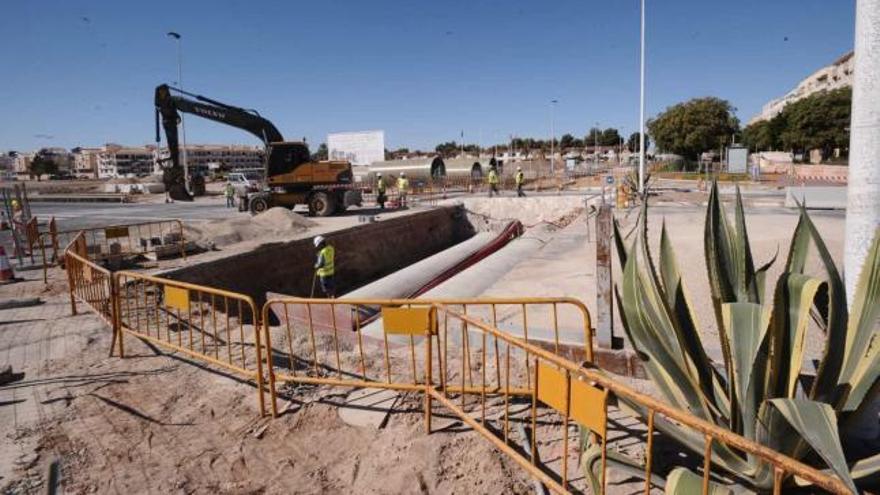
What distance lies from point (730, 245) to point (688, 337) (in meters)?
0.62

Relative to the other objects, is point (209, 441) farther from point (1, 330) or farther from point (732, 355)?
point (1, 330)

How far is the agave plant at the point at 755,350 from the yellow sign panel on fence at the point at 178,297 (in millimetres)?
4447

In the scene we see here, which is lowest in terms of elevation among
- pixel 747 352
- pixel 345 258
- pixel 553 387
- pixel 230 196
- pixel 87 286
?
pixel 345 258

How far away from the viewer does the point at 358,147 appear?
171 feet

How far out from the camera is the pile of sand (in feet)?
53.7

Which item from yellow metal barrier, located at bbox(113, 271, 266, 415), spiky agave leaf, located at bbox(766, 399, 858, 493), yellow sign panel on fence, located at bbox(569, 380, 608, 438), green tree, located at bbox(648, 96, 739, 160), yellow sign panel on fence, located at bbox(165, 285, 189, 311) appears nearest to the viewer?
spiky agave leaf, located at bbox(766, 399, 858, 493)

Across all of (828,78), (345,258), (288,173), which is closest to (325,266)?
(345,258)

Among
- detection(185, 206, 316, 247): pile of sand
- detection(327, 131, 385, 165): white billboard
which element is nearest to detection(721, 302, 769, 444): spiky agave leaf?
detection(185, 206, 316, 247): pile of sand

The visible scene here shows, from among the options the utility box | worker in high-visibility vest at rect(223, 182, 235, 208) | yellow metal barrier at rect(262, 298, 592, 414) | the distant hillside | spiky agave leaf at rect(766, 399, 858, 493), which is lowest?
yellow metal barrier at rect(262, 298, 592, 414)

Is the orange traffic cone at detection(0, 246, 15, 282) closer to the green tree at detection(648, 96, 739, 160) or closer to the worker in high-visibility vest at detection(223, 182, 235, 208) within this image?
the worker in high-visibility vest at detection(223, 182, 235, 208)

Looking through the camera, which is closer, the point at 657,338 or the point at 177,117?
the point at 657,338

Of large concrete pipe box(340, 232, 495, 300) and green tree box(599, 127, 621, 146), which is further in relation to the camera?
green tree box(599, 127, 621, 146)

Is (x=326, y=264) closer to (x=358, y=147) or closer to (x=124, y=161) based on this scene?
(x=358, y=147)

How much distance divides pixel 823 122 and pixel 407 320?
61978 millimetres
